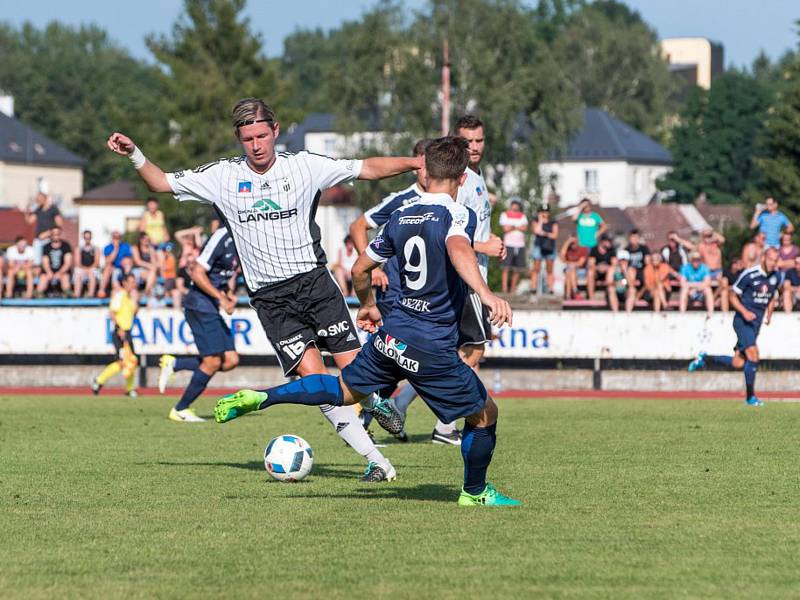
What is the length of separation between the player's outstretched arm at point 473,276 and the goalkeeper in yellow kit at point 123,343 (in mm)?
13355

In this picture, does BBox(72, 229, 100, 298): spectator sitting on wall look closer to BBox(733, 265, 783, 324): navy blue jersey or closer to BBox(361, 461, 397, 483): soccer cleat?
BBox(733, 265, 783, 324): navy blue jersey

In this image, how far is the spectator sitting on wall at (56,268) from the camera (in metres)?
27.0

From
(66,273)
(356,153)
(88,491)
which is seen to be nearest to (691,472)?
(88,491)

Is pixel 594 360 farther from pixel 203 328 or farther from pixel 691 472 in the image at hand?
pixel 691 472

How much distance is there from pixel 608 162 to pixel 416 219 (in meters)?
94.8

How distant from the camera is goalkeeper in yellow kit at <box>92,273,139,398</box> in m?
20.7

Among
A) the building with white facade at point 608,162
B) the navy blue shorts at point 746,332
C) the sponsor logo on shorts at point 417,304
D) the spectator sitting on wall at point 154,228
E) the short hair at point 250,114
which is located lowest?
the navy blue shorts at point 746,332

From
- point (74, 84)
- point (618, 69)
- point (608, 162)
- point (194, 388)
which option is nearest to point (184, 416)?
point (194, 388)

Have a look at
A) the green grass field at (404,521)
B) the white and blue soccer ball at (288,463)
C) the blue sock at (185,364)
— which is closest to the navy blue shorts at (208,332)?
the blue sock at (185,364)

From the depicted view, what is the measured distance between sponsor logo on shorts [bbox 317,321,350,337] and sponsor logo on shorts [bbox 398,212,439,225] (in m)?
1.61

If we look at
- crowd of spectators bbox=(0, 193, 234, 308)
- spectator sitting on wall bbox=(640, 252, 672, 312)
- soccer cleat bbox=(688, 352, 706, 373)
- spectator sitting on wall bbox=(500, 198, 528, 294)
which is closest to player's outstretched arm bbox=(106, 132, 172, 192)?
soccer cleat bbox=(688, 352, 706, 373)

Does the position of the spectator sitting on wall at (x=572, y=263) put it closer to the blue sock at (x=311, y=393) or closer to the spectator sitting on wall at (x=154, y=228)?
the spectator sitting on wall at (x=154, y=228)

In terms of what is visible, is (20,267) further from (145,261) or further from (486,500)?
(486,500)

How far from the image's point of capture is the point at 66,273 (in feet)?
88.9
